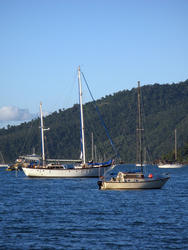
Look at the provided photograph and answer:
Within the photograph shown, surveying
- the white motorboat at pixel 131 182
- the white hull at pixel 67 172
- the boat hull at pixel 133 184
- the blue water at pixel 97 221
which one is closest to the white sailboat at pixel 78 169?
the white hull at pixel 67 172

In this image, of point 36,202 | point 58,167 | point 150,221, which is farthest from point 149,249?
point 58,167

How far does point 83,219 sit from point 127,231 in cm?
694

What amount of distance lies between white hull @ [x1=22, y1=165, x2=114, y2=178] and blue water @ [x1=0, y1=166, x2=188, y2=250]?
3338 centimetres

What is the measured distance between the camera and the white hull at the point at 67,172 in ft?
320

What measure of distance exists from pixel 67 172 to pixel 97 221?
192 ft

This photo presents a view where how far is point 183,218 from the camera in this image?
42562mm

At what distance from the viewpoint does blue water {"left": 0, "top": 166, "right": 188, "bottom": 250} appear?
33297 mm

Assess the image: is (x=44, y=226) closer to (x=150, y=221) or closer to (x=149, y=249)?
(x=150, y=221)

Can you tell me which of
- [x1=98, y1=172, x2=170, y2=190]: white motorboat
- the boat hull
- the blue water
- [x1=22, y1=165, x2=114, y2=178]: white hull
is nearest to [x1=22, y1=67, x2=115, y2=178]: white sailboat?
[x1=22, y1=165, x2=114, y2=178]: white hull

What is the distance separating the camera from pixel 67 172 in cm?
10025

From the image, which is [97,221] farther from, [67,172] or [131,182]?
[67,172]

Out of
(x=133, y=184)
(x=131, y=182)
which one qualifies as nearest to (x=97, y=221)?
(x=131, y=182)

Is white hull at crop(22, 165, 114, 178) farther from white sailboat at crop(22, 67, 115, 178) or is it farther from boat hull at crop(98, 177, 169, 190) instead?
boat hull at crop(98, 177, 169, 190)

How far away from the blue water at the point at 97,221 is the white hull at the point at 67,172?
110 ft
